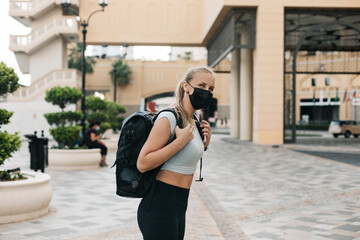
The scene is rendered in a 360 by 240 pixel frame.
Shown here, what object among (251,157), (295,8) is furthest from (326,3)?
(251,157)

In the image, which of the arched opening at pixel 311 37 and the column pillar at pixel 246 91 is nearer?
the arched opening at pixel 311 37

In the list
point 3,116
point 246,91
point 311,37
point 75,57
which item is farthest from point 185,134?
point 75,57

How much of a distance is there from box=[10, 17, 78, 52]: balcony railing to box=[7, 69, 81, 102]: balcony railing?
318cm

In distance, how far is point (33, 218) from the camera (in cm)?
661

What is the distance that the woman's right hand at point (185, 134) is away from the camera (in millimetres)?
2479

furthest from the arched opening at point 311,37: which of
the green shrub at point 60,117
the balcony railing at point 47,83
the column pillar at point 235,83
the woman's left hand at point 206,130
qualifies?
the woman's left hand at point 206,130

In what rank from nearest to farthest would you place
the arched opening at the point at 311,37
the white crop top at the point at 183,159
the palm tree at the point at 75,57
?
the white crop top at the point at 183,159 → the arched opening at the point at 311,37 → the palm tree at the point at 75,57

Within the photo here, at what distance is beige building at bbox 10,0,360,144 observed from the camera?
2441 cm

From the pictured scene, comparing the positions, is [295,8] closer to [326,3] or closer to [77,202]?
[326,3]

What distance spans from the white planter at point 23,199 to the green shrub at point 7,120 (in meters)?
0.42

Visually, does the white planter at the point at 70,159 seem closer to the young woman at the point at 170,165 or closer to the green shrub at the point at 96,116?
the young woman at the point at 170,165

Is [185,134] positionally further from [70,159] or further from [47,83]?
[47,83]

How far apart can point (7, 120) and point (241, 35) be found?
2128cm

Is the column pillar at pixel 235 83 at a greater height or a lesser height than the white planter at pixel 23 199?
greater
